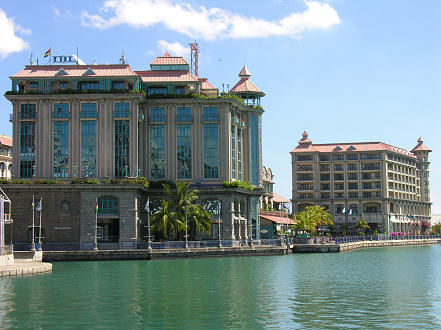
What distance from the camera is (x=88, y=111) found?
116062mm

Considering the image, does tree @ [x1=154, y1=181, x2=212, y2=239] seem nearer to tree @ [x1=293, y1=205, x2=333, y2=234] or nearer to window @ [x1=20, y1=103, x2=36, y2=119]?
window @ [x1=20, y1=103, x2=36, y2=119]

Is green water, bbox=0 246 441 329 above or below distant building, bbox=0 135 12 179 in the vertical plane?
below

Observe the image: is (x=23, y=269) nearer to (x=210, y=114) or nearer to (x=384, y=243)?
(x=210, y=114)

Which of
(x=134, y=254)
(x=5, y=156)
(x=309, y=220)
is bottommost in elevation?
(x=134, y=254)

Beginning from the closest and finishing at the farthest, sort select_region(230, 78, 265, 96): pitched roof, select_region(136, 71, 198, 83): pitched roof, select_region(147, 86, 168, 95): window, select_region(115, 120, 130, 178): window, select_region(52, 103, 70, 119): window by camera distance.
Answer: select_region(115, 120, 130, 178): window
select_region(52, 103, 70, 119): window
select_region(136, 71, 198, 83): pitched roof
select_region(147, 86, 168, 95): window
select_region(230, 78, 265, 96): pitched roof

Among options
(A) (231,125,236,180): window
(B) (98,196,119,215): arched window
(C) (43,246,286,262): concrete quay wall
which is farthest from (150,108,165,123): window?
(C) (43,246,286,262): concrete quay wall

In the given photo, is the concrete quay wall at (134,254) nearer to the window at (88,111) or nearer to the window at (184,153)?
the window at (184,153)

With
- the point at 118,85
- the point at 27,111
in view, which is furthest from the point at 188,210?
the point at 27,111

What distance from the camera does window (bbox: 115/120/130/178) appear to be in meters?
115

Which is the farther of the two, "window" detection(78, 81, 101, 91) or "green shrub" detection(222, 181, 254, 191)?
"green shrub" detection(222, 181, 254, 191)

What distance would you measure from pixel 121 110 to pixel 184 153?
14350 millimetres

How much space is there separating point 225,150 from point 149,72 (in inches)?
829

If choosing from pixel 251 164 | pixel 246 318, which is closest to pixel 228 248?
pixel 251 164

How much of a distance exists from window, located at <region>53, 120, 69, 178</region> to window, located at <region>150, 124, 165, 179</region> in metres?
15.9
